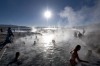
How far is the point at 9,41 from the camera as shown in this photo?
20078 millimetres

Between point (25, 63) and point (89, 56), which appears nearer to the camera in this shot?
point (25, 63)

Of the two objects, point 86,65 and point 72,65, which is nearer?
point 72,65

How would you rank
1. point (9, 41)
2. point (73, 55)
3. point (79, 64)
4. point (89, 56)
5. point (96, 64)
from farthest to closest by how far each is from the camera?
point (9, 41), point (89, 56), point (96, 64), point (79, 64), point (73, 55)

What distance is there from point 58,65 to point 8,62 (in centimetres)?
429

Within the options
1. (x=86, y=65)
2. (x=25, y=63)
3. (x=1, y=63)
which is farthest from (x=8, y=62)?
(x=86, y=65)

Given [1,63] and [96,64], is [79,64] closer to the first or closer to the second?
[96,64]

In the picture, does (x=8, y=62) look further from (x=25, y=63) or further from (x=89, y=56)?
(x=89, y=56)

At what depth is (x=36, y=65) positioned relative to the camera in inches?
403

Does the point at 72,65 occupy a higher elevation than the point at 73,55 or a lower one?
lower

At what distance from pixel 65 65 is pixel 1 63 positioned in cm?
529

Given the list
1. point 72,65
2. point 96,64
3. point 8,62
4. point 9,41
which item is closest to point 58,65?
point 72,65

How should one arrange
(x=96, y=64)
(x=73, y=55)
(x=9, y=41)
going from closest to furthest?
(x=73, y=55) < (x=96, y=64) < (x=9, y=41)

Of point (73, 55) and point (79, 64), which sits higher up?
point (73, 55)

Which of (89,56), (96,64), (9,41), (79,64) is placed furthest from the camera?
(9,41)
